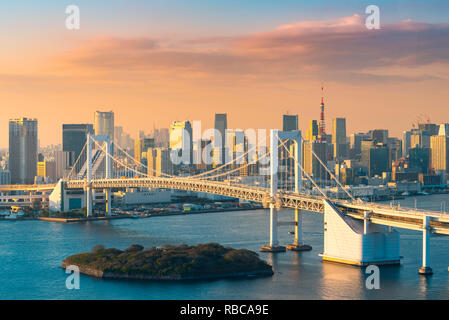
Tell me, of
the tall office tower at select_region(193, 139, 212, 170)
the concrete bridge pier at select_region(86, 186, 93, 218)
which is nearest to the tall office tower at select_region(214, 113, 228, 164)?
Result: the tall office tower at select_region(193, 139, 212, 170)

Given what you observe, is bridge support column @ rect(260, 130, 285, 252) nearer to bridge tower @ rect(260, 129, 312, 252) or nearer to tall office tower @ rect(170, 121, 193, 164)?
bridge tower @ rect(260, 129, 312, 252)

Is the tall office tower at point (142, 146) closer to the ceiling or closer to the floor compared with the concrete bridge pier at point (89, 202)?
closer to the ceiling

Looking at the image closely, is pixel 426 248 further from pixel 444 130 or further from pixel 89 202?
pixel 444 130

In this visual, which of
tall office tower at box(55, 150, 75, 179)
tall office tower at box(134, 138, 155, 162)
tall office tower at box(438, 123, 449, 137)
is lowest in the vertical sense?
tall office tower at box(55, 150, 75, 179)

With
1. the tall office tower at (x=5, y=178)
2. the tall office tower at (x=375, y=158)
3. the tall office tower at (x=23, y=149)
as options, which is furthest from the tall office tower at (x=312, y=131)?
→ the tall office tower at (x=5, y=178)

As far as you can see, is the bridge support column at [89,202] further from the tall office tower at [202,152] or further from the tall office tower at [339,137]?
the tall office tower at [339,137]
